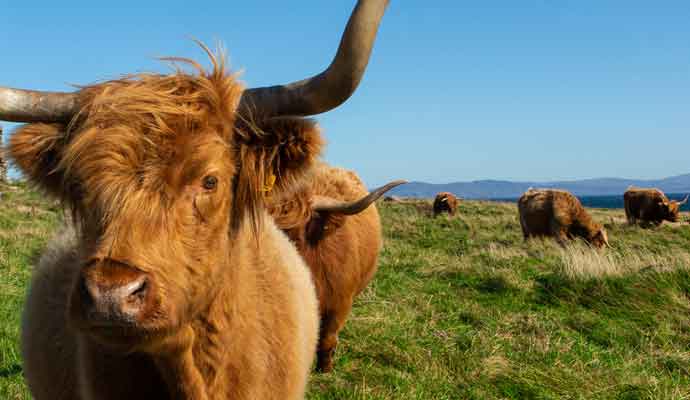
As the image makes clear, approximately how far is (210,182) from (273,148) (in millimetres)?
401

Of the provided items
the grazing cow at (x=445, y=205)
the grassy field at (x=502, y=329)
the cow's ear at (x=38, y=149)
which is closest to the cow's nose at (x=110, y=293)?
the cow's ear at (x=38, y=149)

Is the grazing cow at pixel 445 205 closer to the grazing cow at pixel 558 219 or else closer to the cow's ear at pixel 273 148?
the grazing cow at pixel 558 219

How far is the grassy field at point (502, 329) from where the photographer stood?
185 inches

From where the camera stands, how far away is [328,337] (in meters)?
5.31

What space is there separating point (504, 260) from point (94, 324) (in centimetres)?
913

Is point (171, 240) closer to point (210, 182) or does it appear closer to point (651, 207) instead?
point (210, 182)

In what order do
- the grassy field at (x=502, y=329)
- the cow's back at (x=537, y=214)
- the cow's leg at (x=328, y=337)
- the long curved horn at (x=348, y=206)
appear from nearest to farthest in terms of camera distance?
the grassy field at (x=502, y=329)
the long curved horn at (x=348, y=206)
the cow's leg at (x=328, y=337)
the cow's back at (x=537, y=214)

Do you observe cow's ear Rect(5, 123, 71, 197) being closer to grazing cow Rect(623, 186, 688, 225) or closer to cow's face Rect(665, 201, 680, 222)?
grazing cow Rect(623, 186, 688, 225)

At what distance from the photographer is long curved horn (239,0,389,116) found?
1954mm

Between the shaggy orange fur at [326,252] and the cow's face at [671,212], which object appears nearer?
the shaggy orange fur at [326,252]

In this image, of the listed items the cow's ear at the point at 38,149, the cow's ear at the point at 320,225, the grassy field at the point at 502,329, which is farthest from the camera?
the cow's ear at the point at 320,225

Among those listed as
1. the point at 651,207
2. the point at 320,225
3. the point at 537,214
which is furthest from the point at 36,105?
the point at 651,207

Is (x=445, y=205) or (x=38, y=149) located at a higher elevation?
(x=38, y=149)

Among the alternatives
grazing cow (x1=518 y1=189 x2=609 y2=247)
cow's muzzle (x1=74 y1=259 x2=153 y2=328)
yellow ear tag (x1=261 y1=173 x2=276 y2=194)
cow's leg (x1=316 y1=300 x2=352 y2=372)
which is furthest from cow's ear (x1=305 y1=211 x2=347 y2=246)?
grazing cow (x1=518 y1=189 x2=609 y2=247)
